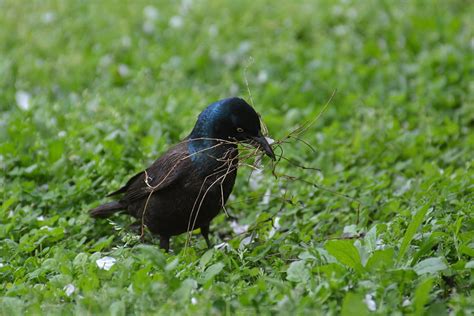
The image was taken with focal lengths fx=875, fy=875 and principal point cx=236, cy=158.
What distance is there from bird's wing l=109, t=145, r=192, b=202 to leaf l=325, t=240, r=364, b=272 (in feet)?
4.39

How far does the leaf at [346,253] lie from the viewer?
4.41 meters

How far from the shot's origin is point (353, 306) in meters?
3.94

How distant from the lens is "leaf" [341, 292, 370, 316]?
3.91 metres

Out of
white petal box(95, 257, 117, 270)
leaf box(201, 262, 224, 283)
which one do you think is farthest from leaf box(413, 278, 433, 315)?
white petal box(95, 257, 117, 270)

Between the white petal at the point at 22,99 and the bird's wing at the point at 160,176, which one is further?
the white petal at the point at 22,99

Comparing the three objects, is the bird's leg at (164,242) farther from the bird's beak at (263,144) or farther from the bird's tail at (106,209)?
the bird's beak at (263,144)

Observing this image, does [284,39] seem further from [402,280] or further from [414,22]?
[402,280]

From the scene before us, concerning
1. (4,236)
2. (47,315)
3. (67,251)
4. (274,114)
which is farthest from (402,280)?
(274,114)

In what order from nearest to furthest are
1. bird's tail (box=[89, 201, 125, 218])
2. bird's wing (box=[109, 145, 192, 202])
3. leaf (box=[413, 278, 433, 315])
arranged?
1. leaf (box=[413, 278, 433, 315])
2. bird's wing (box=[109, 145, 192, 202])
3. bird's tail (box=[89, 201, 125, 218])

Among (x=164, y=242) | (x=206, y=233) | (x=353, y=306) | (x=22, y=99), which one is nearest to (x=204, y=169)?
(x=206, y=233)

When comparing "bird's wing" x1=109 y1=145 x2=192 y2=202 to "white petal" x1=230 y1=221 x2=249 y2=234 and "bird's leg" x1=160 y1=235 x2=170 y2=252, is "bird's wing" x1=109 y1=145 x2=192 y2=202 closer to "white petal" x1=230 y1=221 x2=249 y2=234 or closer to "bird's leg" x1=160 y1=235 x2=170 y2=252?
"bird's leg" x1=160 y1=235 x2=170 y2=252

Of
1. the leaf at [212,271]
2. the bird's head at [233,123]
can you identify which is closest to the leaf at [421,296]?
the leaf at [212,271]

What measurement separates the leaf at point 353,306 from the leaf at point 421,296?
27 cm

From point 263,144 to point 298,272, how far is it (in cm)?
112
